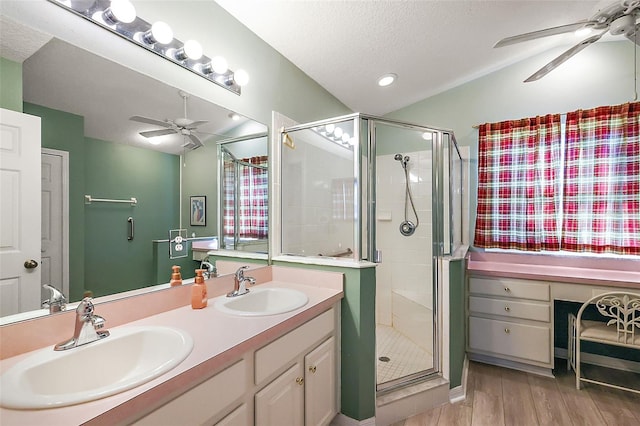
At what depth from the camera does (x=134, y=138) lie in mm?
1290

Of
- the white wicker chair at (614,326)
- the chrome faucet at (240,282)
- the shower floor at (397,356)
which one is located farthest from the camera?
the shower floor at (397,356)

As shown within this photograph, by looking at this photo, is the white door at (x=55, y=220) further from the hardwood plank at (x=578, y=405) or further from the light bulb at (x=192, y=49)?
the hardwood plank at (x=578, y=405)

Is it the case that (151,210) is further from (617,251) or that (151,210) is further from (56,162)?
(617,251)

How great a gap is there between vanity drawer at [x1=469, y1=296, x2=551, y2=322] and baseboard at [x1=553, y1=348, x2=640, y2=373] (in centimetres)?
70

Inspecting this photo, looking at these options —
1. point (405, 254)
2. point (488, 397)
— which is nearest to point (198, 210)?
point (405, 254)

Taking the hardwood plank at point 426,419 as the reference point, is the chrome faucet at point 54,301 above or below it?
above

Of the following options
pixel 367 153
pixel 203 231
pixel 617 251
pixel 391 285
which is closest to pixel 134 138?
pixel 203 231

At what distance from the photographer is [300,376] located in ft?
4.62

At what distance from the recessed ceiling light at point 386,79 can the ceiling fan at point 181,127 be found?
1755 millimetres

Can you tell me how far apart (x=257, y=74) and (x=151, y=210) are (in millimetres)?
1102

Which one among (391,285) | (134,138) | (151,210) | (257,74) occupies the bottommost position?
(391,285)

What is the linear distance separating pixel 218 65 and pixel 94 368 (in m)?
1.42

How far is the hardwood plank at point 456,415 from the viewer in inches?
73.8

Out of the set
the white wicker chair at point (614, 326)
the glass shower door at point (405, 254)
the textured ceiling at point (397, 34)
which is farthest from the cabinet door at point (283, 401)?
the white wicker chair at point (614, 326)
